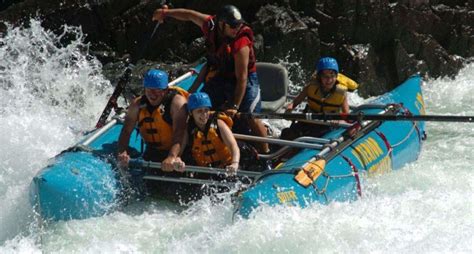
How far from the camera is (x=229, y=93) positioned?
21.5ft

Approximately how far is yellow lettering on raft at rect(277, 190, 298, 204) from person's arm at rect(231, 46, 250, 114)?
50.4 inches

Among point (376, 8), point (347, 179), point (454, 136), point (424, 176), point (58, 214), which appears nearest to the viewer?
point (58, 214)

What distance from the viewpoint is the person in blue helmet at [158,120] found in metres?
5.75

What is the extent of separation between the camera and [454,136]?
889 centimetres

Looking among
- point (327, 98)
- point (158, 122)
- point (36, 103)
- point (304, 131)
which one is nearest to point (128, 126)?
point (158, 122)

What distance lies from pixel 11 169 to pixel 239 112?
1.96m

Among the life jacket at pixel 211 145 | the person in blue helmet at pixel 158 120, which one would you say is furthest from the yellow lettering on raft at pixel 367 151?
the person in blue helmet at pixel 158 120

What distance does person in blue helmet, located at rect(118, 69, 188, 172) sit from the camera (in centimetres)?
575

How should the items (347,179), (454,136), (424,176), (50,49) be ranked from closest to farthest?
(347,179)
(424,176)
(454,136)
(50,49)

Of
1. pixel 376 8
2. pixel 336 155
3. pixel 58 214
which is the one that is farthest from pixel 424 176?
pixel 376 8

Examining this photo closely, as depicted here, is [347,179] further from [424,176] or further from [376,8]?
[376,8]

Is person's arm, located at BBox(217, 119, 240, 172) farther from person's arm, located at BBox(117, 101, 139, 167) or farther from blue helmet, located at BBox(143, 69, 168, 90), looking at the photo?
person's arm, located at BBox(117, 101, 139, 167)

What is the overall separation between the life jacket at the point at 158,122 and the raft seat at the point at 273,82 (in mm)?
1708

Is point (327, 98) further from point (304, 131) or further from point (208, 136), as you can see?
point (208, 136)
